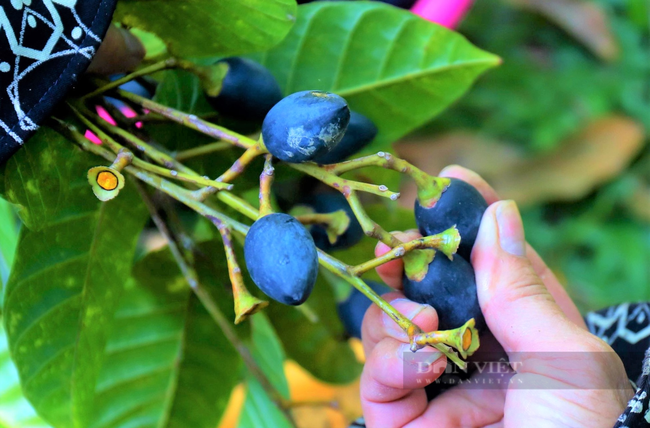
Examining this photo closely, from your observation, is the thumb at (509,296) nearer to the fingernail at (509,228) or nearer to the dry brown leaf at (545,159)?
the fingernail at (509,228)

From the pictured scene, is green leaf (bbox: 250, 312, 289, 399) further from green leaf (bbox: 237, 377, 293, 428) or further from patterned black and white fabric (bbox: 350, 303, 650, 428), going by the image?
patterned black and white fabric (bbox: 350, 303, 650, 428)

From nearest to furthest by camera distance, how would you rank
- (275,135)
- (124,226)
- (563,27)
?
(275,135), (124,226), (563,27)

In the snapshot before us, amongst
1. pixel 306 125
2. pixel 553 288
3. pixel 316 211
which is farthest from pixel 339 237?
pixel 553 288

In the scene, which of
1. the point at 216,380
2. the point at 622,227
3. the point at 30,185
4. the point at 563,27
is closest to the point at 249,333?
the point at 216,380

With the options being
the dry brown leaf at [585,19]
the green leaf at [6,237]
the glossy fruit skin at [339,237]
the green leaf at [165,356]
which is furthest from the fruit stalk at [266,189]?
the dry brown leaf at [585,19]

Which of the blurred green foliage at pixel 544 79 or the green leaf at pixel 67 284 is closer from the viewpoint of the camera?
the green leaf at pixel 67 284

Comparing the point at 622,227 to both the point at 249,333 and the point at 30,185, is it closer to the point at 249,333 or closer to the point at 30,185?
the point at 249,333

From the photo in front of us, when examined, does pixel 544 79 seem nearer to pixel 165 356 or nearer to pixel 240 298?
pixel 165 356
